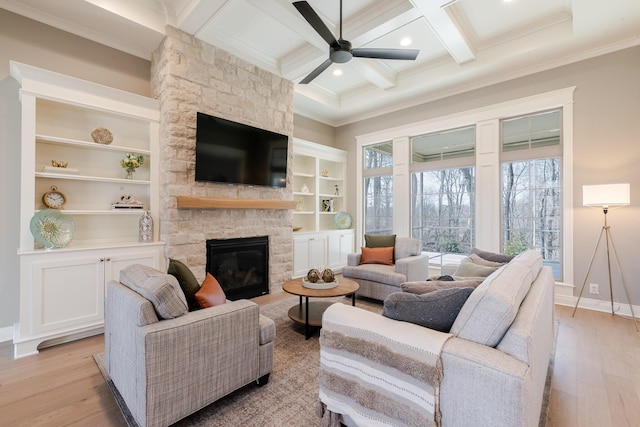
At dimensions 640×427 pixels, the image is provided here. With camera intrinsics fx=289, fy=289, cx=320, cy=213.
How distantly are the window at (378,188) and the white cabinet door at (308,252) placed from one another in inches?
48.9

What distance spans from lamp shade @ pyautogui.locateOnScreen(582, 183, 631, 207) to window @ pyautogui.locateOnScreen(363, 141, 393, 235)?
9.86 ft

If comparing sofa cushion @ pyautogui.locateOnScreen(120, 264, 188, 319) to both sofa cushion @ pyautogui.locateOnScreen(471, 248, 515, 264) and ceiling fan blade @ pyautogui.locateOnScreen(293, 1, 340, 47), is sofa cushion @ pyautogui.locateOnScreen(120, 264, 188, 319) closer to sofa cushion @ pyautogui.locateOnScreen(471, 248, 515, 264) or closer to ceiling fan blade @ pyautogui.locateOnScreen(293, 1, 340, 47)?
ceiling fan blade @ pyautogui.locateOnScreen(293, 1, 340, 47)

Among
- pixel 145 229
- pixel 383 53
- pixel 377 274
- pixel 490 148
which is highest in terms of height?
pixel 383 53

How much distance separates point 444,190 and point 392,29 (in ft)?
9.35

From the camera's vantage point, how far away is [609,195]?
126 inches

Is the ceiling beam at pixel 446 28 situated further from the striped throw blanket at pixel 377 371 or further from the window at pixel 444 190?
the striped throw blanket at pixel 377 371

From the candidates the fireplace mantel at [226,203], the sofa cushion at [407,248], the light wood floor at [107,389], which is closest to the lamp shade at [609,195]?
the light wood floor at [107,389]

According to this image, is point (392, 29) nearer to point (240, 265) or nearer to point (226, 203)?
point (226, 203)

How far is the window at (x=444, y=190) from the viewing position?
16.0ft

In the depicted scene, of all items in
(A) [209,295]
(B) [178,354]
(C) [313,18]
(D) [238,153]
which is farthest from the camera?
(D) [238,153]

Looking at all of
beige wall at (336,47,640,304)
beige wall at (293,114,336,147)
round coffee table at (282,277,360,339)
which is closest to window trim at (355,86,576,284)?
beige wall at (336,47,640,304)

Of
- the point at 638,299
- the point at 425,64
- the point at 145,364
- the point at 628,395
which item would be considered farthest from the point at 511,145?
the point at 145,364

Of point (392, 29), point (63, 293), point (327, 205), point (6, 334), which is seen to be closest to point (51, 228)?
point (63, 293)

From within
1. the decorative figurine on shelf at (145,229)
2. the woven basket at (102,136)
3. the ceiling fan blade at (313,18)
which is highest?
the ceiling fan blade at (313,18)
